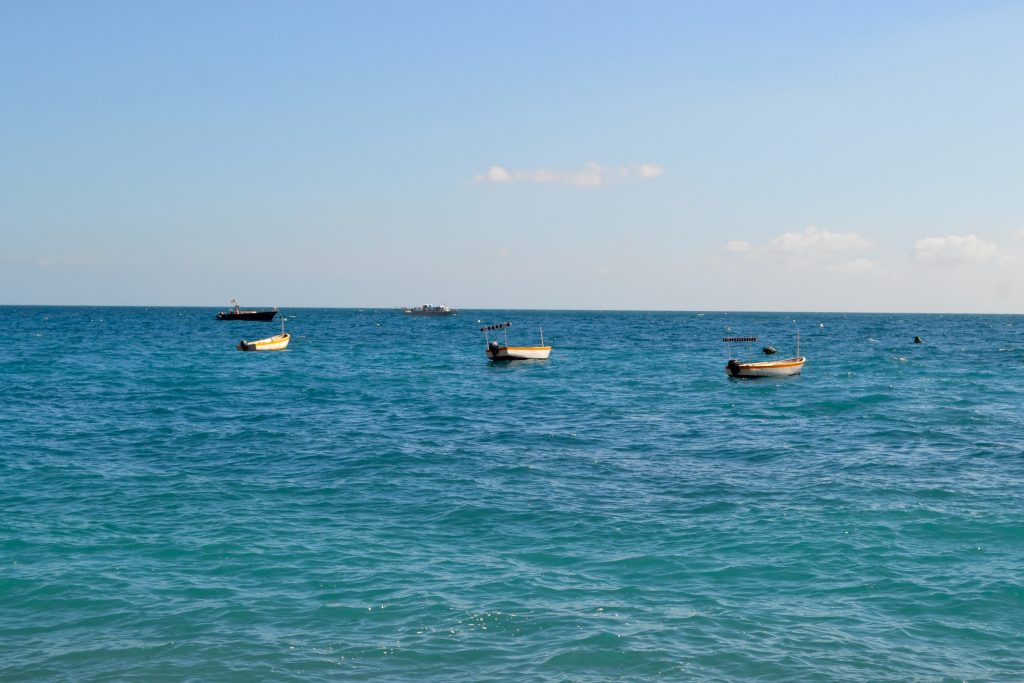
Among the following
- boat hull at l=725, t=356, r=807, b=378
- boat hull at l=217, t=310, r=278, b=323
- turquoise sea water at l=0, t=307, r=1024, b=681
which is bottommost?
turquoise sea water at l=0, t=307, r=1024, b=681

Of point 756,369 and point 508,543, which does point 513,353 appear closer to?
point 756,369

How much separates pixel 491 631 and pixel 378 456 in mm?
17741

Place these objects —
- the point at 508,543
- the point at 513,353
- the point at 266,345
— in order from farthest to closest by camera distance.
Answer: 1. the point at 266,345
2. the point at 513,353
3. the point at 508,543

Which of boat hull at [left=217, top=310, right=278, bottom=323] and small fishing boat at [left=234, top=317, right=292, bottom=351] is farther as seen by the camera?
boat hull at [left=217, top=310, right=278, bottom=323]

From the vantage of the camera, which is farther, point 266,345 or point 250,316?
point 250,316

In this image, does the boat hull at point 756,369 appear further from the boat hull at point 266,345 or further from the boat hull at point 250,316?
the boat hull at point 250,316

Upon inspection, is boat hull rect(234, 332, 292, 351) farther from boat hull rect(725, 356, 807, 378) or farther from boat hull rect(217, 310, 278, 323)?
boat hull rect(217, 310, 278, 323)

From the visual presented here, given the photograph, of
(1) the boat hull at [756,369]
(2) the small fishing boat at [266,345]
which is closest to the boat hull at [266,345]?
(2) the small fishing boat at [266,345]

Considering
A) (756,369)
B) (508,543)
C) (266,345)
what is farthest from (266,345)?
(508,543)

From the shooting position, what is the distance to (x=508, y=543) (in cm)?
2089

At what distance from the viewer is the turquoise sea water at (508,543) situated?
14.5 m

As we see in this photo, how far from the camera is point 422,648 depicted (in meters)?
14.7

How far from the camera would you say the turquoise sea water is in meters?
14.5

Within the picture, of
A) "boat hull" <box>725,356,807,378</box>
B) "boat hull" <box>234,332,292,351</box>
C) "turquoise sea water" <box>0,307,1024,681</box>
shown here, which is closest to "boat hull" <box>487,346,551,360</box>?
"boat hull" <box>725,356,807,378</box>
